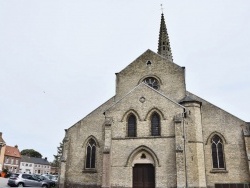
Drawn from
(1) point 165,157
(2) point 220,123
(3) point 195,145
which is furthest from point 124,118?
(2) point 220,123

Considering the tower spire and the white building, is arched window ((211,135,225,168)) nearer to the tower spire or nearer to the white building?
the tower spire

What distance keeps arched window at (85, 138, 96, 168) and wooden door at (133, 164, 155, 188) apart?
16.6ft

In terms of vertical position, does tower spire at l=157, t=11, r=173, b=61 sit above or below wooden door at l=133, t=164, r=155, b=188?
above

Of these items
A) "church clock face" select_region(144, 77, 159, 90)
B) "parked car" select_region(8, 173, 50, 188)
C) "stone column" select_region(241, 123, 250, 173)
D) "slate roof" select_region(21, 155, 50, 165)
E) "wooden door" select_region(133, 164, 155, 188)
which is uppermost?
"church clock face" select_region(144, 77, 159, 90)

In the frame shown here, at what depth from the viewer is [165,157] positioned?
19.5 m

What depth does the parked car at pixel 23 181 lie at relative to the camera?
2483 cm

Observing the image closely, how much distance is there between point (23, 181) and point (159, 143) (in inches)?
576

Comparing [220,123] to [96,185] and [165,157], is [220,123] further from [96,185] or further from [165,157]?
[96,185]

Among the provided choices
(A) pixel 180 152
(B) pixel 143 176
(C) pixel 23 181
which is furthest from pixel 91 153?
(A) pixel 180 152

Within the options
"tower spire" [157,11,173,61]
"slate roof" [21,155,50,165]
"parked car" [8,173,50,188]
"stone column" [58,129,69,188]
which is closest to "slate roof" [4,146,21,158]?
"slate roof" [21,155,50,165]

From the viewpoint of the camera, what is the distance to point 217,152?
2233 cm

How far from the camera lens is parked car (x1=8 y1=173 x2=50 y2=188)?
24828 millimetres

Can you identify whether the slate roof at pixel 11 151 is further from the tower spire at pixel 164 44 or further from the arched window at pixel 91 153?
the arched window at pixel 91 153

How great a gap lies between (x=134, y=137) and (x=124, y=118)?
187 centimetres
